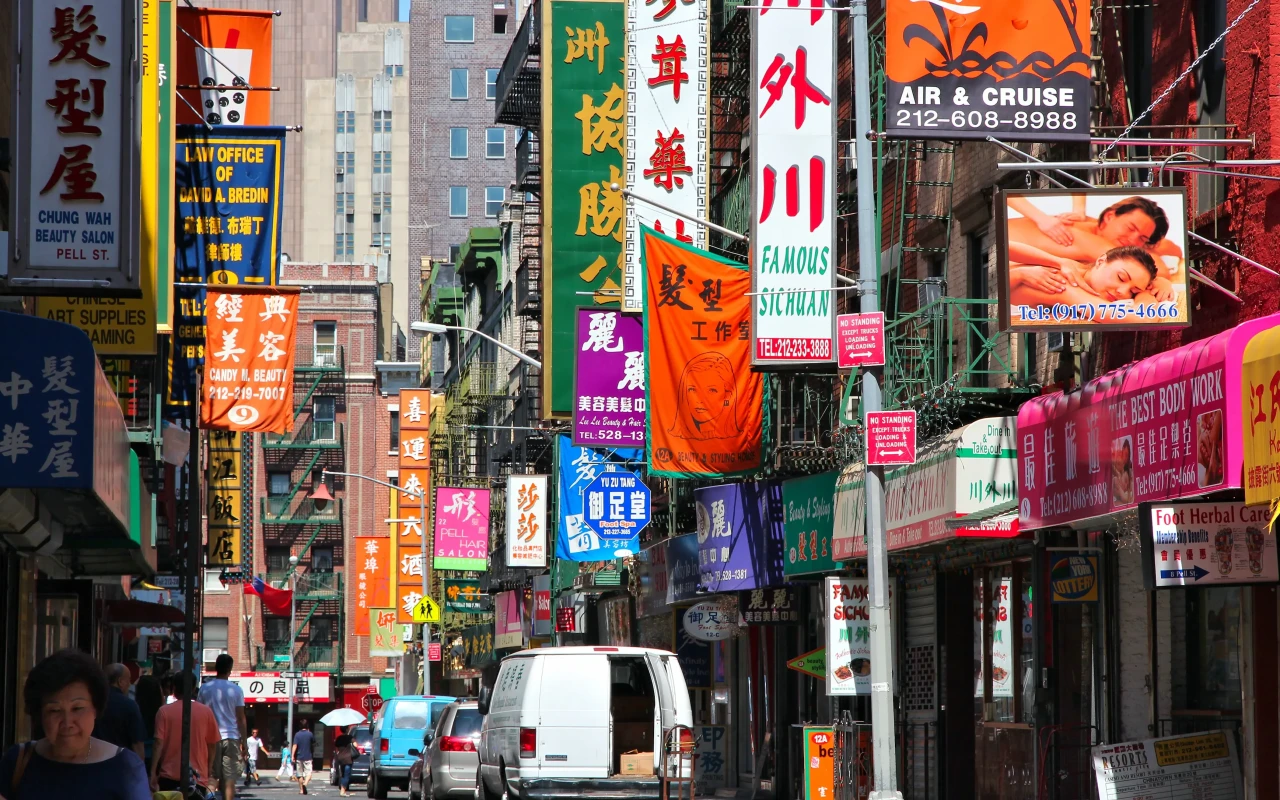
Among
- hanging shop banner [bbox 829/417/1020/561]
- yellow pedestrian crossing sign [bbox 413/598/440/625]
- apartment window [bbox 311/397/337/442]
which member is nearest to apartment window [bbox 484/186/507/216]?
apartment window [bbox 311/397/337/442]

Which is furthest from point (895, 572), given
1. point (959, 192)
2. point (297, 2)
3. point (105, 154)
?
point (297, 2)

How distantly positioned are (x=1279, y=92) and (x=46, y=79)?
9367 mm

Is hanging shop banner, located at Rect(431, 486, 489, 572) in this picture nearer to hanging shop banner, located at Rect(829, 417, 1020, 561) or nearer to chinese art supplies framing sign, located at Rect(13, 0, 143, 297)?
hanging shop banner, located at Rect(829, 417, 1020, 561)

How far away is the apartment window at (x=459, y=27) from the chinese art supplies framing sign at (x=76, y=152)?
103m

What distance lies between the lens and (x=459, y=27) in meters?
114

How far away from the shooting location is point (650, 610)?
118ft

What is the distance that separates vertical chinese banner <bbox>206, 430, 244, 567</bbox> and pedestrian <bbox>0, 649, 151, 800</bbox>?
28238mm

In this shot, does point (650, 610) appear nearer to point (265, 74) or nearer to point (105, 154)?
point (265, 74)

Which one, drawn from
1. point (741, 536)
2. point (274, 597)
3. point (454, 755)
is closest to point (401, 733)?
point (454, 755)

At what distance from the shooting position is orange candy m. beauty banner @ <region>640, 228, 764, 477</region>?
24.4 m

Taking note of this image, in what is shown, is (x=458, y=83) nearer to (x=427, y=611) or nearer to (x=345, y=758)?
(x=427, y=611)

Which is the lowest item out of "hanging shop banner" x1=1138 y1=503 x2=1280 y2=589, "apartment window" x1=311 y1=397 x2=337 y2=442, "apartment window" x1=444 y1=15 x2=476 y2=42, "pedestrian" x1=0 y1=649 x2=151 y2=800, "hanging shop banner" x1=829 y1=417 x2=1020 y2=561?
"pedestrian" x1=0 y1=649 x2=151 y2=800

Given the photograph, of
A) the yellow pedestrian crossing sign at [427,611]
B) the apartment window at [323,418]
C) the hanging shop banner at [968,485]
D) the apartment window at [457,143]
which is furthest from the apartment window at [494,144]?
the hanging shop banner at [968,485]

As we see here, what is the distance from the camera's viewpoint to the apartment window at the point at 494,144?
111312 mm
